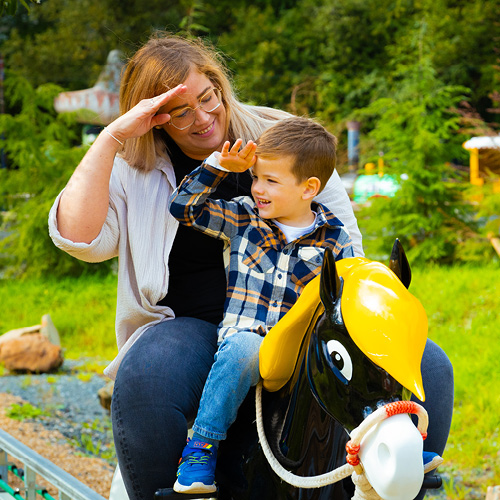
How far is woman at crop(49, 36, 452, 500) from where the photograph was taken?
167 cm

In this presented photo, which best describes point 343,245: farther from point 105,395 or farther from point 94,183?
point 105,395

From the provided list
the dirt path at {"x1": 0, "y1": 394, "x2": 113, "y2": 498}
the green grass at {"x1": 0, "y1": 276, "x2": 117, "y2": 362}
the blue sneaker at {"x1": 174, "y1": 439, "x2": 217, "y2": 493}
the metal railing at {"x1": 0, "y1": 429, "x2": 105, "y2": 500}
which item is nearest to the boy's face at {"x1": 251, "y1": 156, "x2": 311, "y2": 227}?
the blue sneaker at {"x1": 174, "y1": 439, "x2": 217, "y2": 493}

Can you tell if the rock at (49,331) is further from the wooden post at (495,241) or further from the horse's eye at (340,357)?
the horse's eye at (340,357)

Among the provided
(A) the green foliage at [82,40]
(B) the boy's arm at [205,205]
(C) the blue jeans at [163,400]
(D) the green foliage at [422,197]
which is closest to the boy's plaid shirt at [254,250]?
(B) the boy's arm at [205,205]

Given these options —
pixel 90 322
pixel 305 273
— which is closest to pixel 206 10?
pixel 90 322

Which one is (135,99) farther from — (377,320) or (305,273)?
(377,320)

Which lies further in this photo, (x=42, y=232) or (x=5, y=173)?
(x=5, y=173)

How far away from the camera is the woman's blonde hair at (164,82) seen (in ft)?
6.63

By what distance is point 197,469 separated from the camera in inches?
59.9

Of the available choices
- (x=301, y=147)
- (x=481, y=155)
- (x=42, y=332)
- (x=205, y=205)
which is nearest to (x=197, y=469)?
(x=205, y=205)

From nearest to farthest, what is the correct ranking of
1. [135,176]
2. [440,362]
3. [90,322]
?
1. [440,362]
2. [135,176]
3. [90,322]

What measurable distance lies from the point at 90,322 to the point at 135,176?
4.80 m

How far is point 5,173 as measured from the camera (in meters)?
8.67

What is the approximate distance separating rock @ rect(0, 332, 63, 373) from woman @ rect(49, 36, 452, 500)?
376 cm
